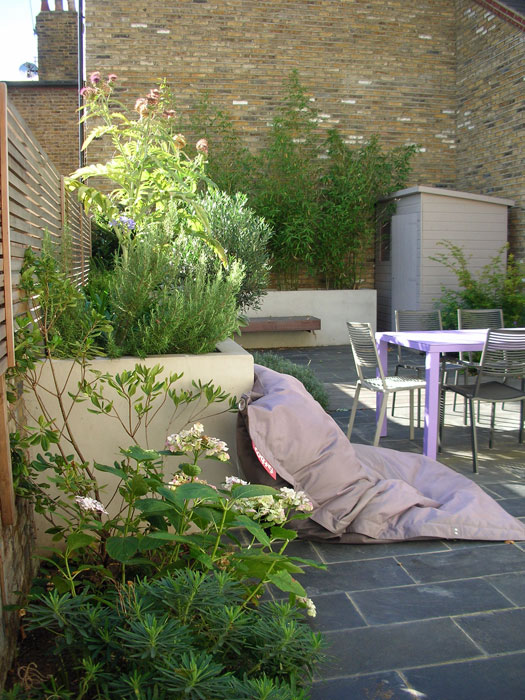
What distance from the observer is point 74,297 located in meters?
2.62

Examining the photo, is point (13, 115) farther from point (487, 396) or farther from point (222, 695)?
point (487, 396)

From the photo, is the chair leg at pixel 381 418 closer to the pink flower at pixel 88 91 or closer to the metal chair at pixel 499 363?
the metal chair at pixel 499 363

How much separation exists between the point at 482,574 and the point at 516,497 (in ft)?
3.41

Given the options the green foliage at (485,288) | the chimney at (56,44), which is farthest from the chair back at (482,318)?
the chimney at (56,44)

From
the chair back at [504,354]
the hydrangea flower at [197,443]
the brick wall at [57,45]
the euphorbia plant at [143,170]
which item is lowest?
the hydrangea flower at [197,443]

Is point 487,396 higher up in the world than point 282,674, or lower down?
higher up

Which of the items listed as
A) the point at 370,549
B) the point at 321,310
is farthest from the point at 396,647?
the point at 321,310

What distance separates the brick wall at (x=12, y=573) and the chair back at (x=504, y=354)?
2989mm

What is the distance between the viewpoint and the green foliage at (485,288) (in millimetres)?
8750

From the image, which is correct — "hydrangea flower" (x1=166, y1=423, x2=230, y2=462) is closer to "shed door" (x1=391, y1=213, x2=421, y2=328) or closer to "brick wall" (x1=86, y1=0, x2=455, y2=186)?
"shed door" (x1=391, y1=213, x2=421, y2=328)

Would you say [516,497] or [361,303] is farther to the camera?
[361,303]

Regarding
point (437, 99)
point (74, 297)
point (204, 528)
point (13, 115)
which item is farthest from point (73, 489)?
point (437, 99)

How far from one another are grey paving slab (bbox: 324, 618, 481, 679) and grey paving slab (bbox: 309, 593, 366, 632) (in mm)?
47

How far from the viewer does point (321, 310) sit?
35.9 feet
